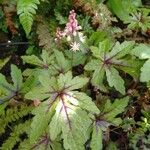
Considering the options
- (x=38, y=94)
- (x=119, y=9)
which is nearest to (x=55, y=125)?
(x=38, y=94)

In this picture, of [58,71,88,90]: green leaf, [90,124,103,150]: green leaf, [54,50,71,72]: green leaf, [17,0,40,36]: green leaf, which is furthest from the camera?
[17,0,40,36]: green leaf

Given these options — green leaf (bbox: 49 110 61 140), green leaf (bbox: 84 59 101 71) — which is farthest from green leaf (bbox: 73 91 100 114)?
green leaf (bbox: 84 59 101 71)

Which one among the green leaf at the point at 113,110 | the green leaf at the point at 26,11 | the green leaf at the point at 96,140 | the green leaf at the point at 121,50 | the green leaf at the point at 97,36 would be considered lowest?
the green leaf at the point at 96,140

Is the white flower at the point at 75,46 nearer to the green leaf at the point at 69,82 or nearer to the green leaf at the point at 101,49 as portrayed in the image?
the green leaf at the point at 101,49

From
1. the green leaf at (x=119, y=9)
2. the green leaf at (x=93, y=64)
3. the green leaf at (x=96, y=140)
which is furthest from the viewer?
the green leaf at (x=119, y=9)

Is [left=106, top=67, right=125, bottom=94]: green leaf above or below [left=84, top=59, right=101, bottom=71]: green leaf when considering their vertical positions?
below

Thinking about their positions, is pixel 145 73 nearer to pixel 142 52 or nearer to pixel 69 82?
pixel 142 52

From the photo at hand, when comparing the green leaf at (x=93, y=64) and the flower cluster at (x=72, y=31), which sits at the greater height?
the flower cluster at (x=72, y=31)

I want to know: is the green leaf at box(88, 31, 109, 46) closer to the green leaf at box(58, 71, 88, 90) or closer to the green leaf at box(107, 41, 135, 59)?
the green leaf at box(107, 41, 135, 59)

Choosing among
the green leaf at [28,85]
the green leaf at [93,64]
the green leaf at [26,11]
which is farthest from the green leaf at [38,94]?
the green leaf at [26,11]

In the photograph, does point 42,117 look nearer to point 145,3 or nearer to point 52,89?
point 52,89

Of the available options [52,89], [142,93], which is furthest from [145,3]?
[52,89]
